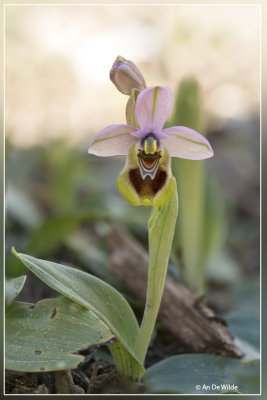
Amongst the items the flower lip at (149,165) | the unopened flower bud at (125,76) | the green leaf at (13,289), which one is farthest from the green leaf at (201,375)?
the unopened flower bud at (125,76)

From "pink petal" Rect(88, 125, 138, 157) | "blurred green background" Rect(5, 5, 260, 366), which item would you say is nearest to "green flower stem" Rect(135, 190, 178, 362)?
"pink petal" Rect(88, 125, 138, 157)

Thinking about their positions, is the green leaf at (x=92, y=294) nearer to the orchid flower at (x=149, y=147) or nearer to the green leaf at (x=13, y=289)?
the green leaf at (x=13, y=289)

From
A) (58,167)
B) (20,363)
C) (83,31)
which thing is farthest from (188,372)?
(83,31)

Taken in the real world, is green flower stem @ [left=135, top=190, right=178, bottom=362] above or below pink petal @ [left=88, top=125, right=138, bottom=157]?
below

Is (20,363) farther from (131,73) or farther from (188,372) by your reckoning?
(131,73)

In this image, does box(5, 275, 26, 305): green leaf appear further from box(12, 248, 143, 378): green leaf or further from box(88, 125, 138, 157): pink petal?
box(88, 125, 138, 157): pink petal

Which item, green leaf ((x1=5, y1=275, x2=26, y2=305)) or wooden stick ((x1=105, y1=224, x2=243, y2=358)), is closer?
green leaf ((x1=5, y1=275, x2=26, y2=305))

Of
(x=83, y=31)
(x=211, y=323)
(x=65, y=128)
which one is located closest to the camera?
(x=211, y=323)

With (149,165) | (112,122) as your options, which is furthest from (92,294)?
(112,122)
